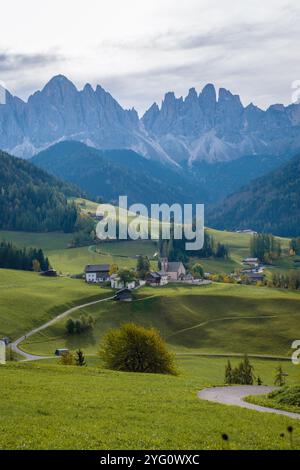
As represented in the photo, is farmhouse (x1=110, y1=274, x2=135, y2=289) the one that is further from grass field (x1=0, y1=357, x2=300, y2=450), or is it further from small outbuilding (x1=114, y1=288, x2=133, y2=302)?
grass field (x1=0, y1=357, x2=300, y2=450)

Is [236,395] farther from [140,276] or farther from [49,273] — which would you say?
[49,273]

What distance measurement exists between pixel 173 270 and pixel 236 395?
135523mm

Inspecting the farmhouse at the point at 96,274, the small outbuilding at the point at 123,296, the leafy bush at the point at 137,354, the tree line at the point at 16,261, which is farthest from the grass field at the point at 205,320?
the tree line at the point at 16,261

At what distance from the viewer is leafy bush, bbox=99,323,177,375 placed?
7806 cm

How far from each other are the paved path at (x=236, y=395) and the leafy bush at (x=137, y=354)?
70.6ft

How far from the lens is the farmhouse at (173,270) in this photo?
182625 millimetres

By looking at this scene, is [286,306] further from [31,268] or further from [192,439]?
[192,439]

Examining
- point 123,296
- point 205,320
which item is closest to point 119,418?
point 205,320

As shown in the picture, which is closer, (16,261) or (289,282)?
(289,282)

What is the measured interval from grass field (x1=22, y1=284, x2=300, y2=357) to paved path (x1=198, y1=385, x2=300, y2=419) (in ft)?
191

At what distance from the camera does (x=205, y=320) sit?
445 ft

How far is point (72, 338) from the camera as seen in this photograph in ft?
401

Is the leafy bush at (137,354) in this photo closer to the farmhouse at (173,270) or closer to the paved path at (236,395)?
the paved path at (236,395)
